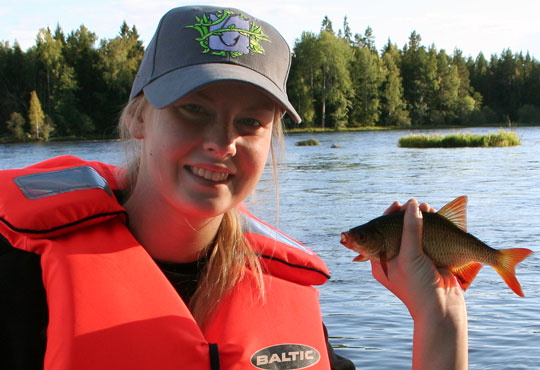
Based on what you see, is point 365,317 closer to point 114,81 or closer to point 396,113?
point 114,81

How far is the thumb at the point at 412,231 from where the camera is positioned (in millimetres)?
2336

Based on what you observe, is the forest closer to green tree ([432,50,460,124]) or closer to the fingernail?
green tree ([432,50,460,124])

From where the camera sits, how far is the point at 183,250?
249 centimetres

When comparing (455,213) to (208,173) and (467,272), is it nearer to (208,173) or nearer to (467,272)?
(467,272)

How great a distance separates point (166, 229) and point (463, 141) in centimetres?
3570

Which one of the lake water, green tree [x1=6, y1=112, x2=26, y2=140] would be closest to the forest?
green tree [x1=6, y1=112, x2=26, y2=140]

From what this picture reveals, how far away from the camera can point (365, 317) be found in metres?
6.87

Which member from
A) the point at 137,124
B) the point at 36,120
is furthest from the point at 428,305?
the point at 36,120

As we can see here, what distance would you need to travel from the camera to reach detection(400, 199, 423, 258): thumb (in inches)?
92.0

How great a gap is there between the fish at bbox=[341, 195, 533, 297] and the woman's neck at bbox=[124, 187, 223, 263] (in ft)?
1.79

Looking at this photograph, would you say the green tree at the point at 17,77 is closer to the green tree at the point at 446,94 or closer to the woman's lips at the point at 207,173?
the green tree at the point at 446,94

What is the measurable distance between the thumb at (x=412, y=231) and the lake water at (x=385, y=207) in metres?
0.94

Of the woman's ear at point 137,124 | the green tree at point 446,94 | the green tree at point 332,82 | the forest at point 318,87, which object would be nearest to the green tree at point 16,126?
the forest at point 318,87

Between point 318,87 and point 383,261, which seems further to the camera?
point 318,87
